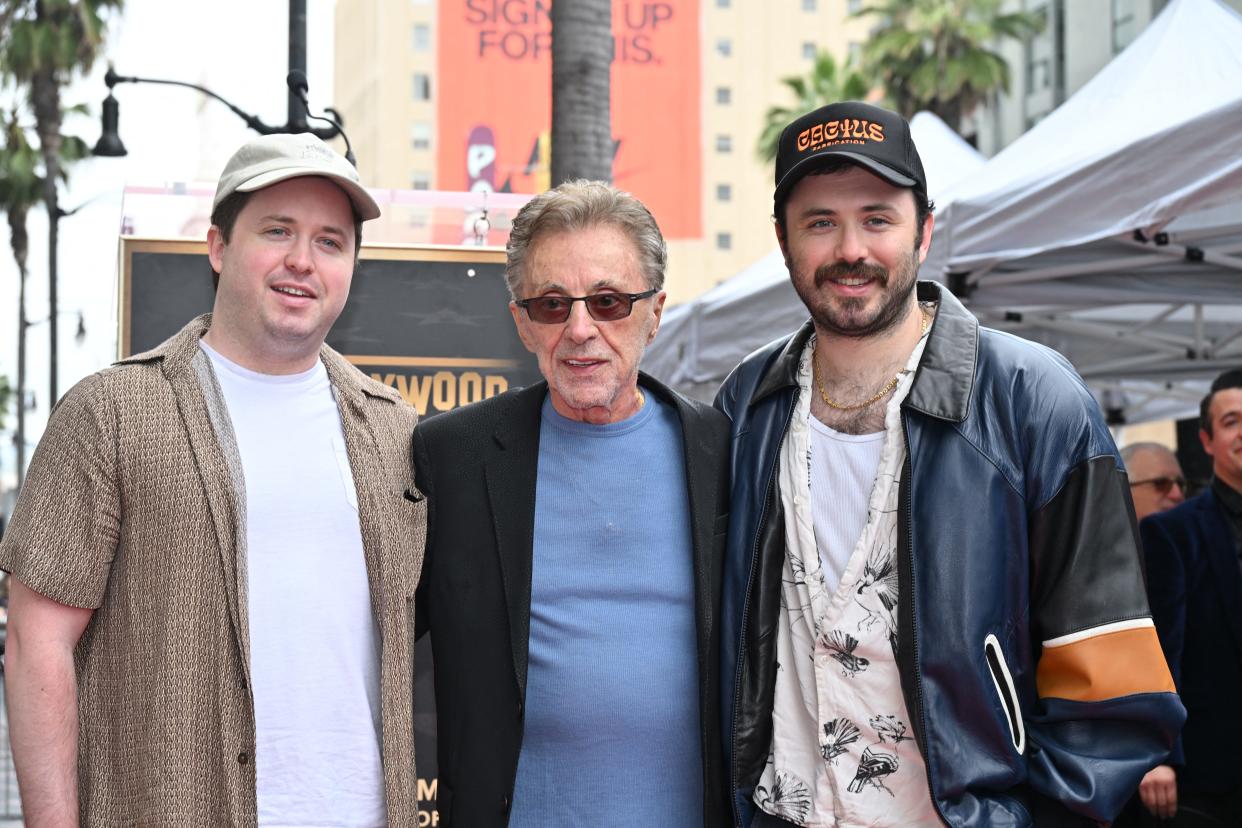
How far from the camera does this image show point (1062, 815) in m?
2.79

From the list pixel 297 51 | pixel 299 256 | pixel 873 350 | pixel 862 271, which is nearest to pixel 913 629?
pixel 873 350

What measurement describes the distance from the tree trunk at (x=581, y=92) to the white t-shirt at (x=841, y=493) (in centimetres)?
286

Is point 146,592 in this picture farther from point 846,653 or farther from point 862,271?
point 862,271

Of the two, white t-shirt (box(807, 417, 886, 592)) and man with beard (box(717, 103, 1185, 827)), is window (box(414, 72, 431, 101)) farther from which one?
white t-shirt (box(807, 417, 886, 592))

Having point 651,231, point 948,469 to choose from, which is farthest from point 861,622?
point 651,231

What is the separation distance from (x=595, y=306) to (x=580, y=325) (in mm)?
60

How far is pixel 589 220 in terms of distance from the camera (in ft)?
10.2

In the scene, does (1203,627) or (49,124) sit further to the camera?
(49,124)

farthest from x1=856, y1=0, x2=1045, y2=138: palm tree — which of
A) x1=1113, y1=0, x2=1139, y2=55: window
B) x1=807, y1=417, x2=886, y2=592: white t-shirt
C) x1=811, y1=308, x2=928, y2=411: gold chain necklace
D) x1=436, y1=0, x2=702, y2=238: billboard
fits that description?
x1=807, y1=417, x2=886, y2=592: white t-shirt

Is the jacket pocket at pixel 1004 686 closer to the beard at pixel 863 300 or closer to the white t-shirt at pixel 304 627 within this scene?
the beard at pixel 863 300

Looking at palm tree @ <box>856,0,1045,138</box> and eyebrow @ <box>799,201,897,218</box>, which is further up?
palm tree @ <box>856,0,1045,138</box>

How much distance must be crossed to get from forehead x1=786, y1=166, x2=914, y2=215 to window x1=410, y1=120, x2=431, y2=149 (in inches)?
2832

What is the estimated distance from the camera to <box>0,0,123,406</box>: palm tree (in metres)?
26.8

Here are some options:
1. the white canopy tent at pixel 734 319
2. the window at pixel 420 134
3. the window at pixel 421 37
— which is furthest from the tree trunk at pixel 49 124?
the window at pixel 421 37
